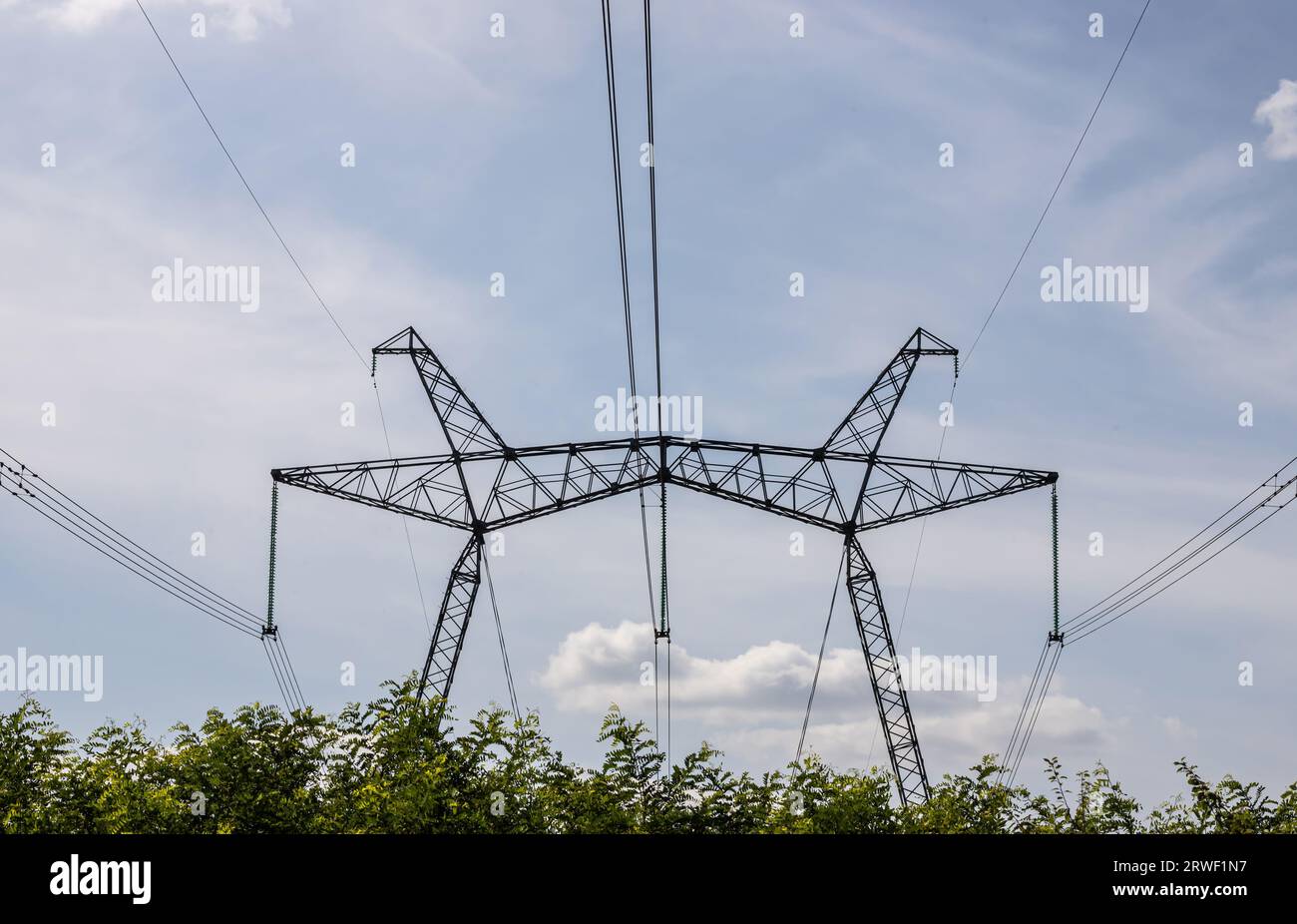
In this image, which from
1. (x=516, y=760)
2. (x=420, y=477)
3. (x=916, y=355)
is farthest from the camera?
(x=916, y=355)

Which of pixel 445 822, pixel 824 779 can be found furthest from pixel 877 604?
pixel 445 822

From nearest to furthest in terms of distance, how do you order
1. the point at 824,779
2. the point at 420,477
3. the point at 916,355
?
the point at 824,779, the point at 420,477, the point at 916,355

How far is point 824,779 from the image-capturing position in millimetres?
43406
